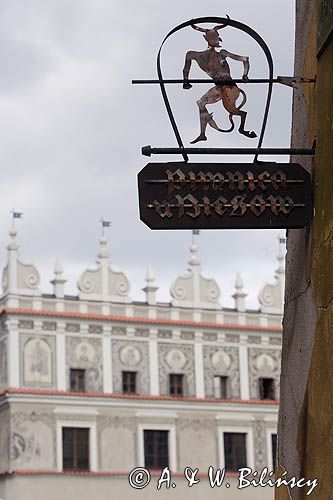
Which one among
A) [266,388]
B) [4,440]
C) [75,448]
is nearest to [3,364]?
[4,440]

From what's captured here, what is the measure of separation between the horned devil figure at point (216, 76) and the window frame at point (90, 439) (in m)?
29.7

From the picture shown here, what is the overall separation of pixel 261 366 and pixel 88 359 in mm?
6115

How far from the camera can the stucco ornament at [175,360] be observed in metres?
37.5

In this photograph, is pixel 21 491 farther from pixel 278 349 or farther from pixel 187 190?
pixel 187 190

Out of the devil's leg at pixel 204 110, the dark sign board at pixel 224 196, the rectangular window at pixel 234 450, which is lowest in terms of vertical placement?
the rectangular window at pixel 234 450

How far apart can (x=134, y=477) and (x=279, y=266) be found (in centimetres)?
3378

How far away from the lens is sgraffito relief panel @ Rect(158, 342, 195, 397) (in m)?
37.4

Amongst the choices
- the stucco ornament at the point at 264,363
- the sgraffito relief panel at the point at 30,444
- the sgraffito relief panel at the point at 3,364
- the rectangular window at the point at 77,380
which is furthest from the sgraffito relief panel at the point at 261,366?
the sgraffito relief panel at the point at 3,364

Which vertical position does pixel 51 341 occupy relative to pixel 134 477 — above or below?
above

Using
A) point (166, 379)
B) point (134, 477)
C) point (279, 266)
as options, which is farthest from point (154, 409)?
point (134, 477)

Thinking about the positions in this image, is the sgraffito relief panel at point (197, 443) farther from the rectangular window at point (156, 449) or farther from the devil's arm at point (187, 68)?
the devil's arm at point (187, 68)

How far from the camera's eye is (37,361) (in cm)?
3541

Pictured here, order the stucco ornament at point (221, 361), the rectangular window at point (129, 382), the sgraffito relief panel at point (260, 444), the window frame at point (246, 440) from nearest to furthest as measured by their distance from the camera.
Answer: the rectangular window at point (129, 382), the window frame at point (246, 440), the sgraffito relief panel at point (260, 444), the stucco ornament at point (221, 361)

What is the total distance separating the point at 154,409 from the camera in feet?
120
